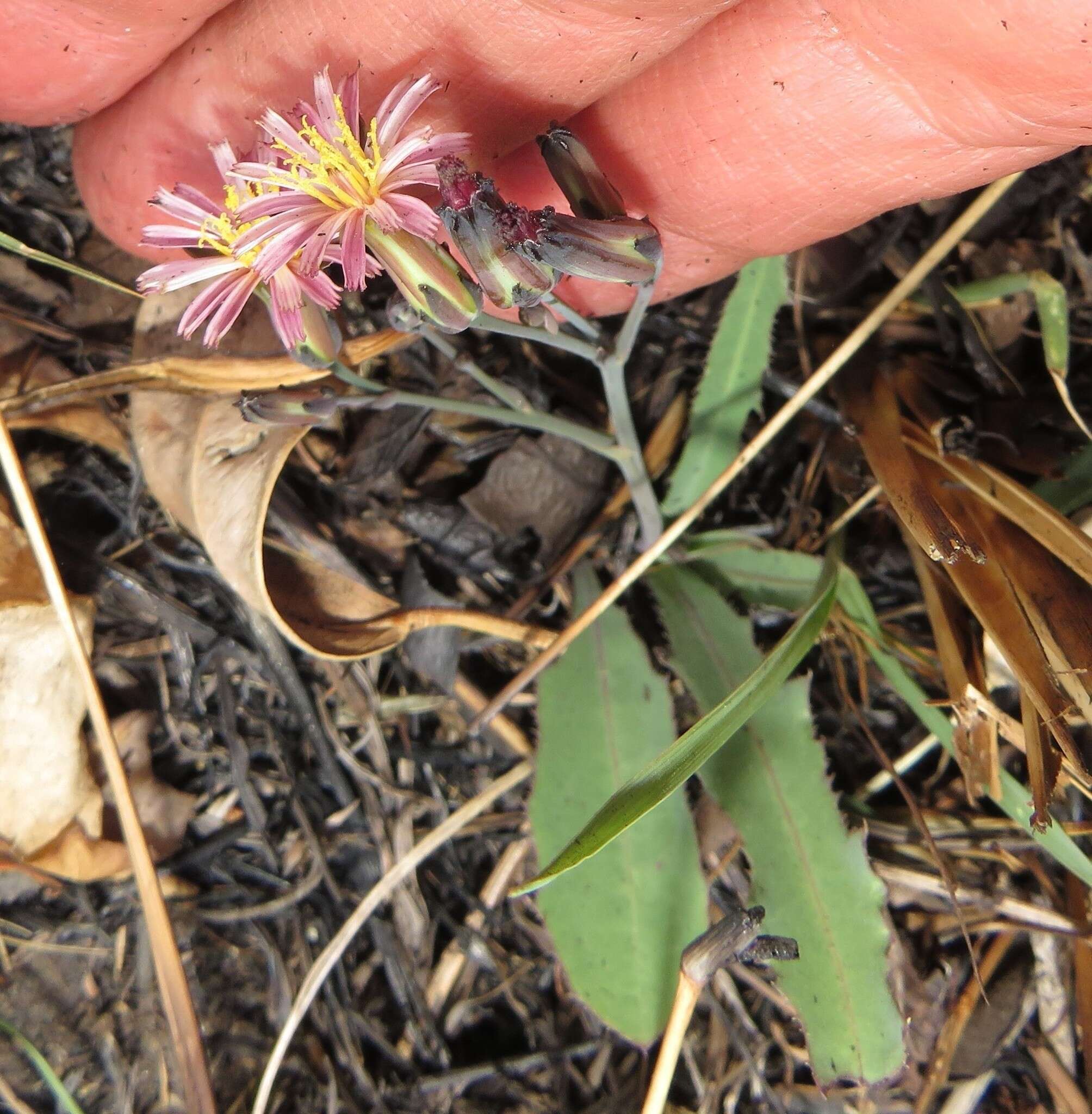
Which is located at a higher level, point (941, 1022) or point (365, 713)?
point (365, 713)

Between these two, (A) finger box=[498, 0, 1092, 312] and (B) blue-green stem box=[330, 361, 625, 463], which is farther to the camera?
(B) blue-green stem box=[330, 361, 625, 463]

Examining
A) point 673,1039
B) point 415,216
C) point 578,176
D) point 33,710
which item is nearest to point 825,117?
point 578,176

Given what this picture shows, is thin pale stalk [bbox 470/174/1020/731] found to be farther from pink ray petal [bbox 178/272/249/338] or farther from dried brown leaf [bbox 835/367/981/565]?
pink ray petal [bbox 178/272/249/338]

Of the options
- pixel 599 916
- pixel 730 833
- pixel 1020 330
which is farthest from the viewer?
pixel 1020 330

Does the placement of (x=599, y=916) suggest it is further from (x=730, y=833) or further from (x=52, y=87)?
(x=52, y=87)

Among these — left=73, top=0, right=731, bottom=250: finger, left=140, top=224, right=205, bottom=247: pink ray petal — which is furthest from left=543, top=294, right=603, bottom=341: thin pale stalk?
left=140, top=224, right=205, bottom=247: pink ray petal

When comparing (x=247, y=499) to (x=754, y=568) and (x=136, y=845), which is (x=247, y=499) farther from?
(x=754, y=568)

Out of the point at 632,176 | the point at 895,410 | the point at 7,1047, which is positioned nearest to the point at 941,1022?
the point at 895,410
